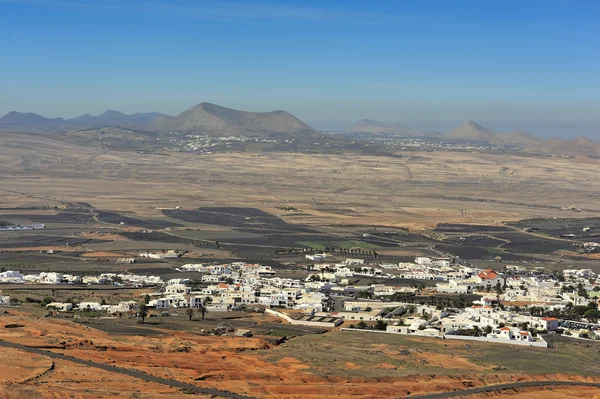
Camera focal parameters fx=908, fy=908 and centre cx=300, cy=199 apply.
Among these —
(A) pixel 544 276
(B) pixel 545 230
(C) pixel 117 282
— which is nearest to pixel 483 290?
(A) pixel 544 276

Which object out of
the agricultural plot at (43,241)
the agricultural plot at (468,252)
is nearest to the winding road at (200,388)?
the agricultural plot at (468,252)

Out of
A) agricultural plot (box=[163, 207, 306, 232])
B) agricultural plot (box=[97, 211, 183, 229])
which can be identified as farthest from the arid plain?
agricultural plot (box=[97, 211, 183, 229])

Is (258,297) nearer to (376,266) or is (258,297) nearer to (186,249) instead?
(376,266)

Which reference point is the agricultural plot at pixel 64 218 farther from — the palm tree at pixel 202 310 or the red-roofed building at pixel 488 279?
the red-roofed building at pixel 488 279

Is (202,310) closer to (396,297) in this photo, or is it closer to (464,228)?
(396,297)

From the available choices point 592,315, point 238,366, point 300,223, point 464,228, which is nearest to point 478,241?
point 464,228

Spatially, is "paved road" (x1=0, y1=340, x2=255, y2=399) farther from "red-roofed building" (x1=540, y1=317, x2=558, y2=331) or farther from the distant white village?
"red-roofed building" (x1=540, y1=317, x2=558, y2=331)

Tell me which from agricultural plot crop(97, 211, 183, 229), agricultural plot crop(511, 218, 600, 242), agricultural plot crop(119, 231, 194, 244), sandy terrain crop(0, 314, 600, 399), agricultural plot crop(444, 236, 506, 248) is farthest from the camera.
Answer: agricultural plot crop(97, 211, 183, 229)

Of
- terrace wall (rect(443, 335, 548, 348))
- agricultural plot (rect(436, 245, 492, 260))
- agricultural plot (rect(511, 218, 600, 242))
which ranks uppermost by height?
terrace wall (rect(443, 335, 548, 348))

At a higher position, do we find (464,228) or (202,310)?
(202,310)
